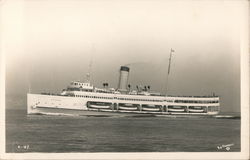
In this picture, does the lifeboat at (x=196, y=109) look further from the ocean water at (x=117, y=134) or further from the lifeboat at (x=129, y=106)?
the lifeboat at (x=129, y=106)

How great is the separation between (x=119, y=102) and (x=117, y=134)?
22 centimetres

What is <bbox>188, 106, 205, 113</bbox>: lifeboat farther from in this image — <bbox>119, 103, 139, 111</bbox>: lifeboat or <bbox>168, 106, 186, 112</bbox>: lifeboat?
<bbox>119, 103, 139, 111</bbox>: lifeboat

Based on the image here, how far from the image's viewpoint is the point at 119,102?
221 cm

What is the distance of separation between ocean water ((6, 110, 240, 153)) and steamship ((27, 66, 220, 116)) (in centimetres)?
5

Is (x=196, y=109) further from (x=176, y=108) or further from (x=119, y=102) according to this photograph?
(x=119, y=102)

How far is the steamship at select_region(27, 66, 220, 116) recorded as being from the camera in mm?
2057

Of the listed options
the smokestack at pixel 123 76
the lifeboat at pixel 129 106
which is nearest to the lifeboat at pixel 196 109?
the lifeboat at pixel 129 106

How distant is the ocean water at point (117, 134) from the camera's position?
1.93 meters

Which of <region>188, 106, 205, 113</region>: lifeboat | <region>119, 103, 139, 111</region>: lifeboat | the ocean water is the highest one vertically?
<region>119, 103, 139, 111</region>: lifeboat

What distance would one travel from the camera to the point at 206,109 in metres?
2.23

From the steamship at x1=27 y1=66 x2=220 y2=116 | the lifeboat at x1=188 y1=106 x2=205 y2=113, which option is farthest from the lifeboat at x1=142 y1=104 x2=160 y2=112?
the lifeboat at x1=188 y1=106 x2=205 y2=113

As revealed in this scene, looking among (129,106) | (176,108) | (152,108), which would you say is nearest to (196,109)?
(176,108)

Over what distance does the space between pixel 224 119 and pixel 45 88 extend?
830 millimetres

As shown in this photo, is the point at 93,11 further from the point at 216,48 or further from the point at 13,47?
the point at 216,48
